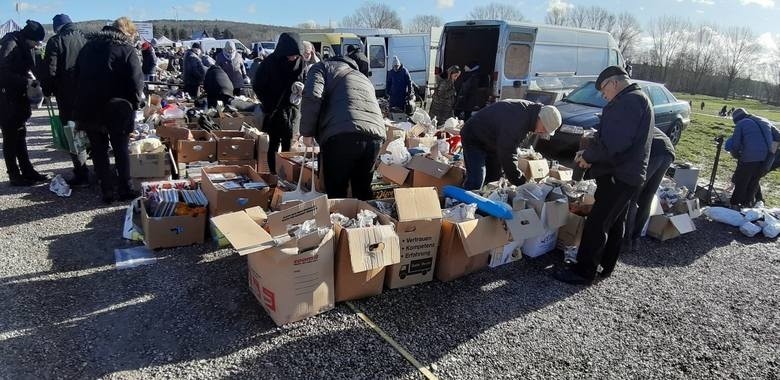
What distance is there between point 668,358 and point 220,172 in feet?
12.6

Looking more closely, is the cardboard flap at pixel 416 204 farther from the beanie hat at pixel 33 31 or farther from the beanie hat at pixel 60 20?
the beanie hat at pixel 60 20

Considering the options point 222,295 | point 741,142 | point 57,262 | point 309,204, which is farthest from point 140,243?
point 741,142

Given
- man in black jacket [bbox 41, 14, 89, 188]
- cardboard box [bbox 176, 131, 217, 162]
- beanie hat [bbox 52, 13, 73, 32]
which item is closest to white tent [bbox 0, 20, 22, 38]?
beanie hat [bbox 52, 13, 73, 32]

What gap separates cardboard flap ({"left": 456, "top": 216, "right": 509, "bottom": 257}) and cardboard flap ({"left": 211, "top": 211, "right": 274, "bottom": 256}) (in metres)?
1.32

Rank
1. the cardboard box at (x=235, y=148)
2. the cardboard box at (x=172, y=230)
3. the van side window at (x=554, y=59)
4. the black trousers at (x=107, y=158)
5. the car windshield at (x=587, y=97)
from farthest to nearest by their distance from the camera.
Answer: the van side window at (x=554, y=59) < the car windshield at (x=587, y=97) < the cardboard box at (x=235, y=148) < the black trousers at (x=107, y=158) < the cardboard box at (x=172, y=230)

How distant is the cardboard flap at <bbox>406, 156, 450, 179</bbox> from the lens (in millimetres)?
4598

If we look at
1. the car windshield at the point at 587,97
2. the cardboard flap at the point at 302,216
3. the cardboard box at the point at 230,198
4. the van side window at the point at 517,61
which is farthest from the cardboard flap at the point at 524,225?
the van side window at the point at 517,61

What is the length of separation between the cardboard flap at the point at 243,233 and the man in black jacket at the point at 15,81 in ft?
11.2

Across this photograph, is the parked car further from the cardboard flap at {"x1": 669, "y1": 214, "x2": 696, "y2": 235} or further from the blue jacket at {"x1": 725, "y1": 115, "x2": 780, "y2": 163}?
the cardboard flap at {"x1": 669, "y1": 214, "x2": 696, "y2": 235}

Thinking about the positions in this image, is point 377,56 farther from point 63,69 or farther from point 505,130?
point 505,130

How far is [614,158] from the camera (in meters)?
3.34

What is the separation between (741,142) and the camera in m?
5.82

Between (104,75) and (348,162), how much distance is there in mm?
2442

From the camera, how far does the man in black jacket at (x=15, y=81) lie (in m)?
4.64
